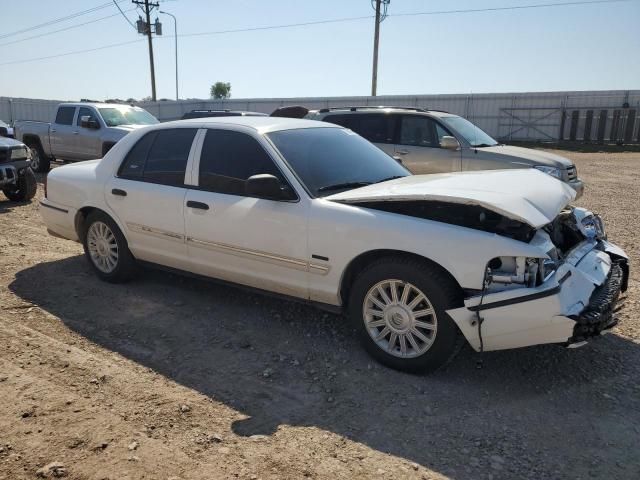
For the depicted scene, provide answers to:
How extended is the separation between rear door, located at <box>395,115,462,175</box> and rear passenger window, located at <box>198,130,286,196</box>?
17.8ft

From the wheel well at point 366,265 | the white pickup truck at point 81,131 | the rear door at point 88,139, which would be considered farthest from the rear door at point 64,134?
the wheel well at point 366,265

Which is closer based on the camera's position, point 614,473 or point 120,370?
point 614,473

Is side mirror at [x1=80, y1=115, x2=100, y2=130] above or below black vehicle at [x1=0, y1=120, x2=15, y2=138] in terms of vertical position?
above

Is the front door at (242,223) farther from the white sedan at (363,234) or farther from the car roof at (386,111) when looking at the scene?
the car roof at (386,111)

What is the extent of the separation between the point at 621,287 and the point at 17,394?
4.20 meters

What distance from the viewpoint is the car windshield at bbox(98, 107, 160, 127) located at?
13084mm

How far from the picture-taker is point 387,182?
4.38 m

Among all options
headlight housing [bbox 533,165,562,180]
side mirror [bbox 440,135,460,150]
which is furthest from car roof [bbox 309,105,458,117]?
headlight housing [bbox 533,165,562,180]

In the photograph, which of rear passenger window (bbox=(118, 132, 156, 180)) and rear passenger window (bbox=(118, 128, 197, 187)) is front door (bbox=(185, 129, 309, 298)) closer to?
rear passenger window (bbox=(118, 128, 197, 187))

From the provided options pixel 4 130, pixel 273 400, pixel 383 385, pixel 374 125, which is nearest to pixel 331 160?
pixel 383 385

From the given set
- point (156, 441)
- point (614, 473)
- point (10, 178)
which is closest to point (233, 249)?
point (156, 441)

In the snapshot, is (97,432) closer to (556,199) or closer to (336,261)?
(336,261)

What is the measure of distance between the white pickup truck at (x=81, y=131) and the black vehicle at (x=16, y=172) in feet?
9.31

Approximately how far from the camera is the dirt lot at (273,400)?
2781mm
